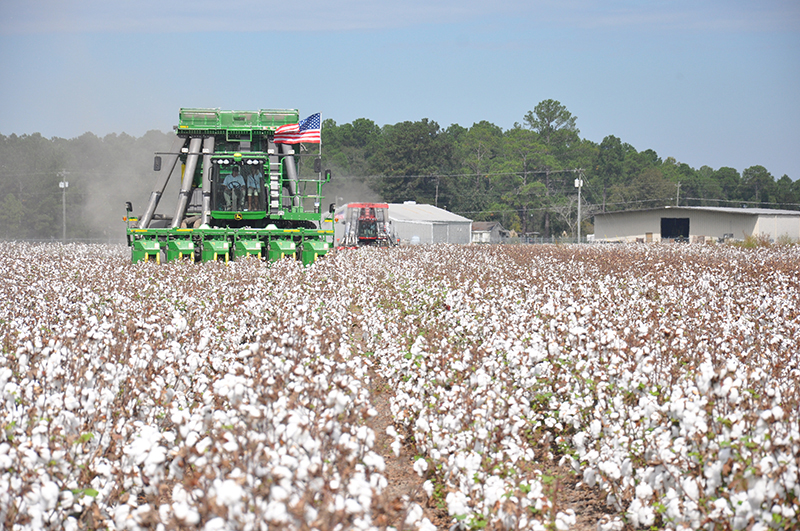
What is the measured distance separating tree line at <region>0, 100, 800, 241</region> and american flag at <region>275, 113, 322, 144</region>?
45484mm

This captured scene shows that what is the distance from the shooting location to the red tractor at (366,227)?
150ft

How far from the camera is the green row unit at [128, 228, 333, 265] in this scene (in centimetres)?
1747

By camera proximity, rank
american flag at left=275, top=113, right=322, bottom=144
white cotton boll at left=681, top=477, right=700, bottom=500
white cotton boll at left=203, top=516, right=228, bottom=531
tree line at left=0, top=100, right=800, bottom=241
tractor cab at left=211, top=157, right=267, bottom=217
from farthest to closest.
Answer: tree line at left=0, top=100, right=800, bottom=241, american flag at left=275, top=113, right=322, bottom=144, tractor cab at left=211, top=157, right=267, bottom=217, white cotton boll at left=681, top=477, right=700, bottom=500, white cotton boll at left=203, top=516, right=228, bottom=531

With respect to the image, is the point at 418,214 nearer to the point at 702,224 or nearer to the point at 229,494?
the point at 702,224

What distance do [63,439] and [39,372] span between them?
0.92 m

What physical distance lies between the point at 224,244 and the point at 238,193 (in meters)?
2.37

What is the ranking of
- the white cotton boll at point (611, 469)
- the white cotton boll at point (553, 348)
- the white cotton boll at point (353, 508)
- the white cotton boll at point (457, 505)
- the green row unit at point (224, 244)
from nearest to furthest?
the white cotton boll at point (353, 508) → the white cotton boll at point (457, 505) → the white cotton boll at point (611, 469) → the white cotton boll at point (553, 348) → the green row unit at point (224, 244)

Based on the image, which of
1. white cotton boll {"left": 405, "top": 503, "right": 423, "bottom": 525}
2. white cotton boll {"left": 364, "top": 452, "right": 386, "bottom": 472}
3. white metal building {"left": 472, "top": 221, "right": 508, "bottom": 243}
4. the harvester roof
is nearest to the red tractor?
the harvester roof

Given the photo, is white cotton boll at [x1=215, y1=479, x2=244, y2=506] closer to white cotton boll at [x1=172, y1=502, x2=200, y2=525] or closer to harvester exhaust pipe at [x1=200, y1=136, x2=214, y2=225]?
white cotton boll at [x1=172, y1=502, x2=200, y2=525]

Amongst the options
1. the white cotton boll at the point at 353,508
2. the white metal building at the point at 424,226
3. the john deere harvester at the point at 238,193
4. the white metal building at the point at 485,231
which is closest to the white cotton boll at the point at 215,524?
the white cotton boll at the point at 353,508

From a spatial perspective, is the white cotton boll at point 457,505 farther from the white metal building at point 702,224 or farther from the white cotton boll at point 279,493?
the white metal building at point 702,224

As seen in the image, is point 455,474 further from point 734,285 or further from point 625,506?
point 734,285

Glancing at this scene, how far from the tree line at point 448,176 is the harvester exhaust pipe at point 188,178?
44682 mm

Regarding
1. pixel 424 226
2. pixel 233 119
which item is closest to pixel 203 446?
pixel 233 119
